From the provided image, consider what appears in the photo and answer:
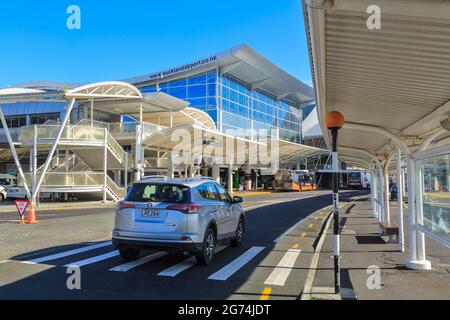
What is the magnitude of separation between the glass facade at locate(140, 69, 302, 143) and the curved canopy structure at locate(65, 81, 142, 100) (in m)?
23.8

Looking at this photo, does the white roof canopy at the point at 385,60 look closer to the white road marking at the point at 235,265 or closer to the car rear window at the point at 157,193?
the car rear window at the point at 157,193

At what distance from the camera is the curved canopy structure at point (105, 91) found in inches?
1062

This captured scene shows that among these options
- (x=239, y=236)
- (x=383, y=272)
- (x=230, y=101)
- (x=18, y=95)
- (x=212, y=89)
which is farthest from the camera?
(x=230, y=101)

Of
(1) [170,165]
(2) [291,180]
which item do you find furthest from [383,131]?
(2) [291,180]

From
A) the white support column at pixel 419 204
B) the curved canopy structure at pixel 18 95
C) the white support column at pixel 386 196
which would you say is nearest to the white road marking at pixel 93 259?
the white support column at pixel 419 204

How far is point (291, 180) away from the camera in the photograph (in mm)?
58938

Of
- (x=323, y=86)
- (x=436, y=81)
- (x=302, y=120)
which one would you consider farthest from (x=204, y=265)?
(x=302, y=120)

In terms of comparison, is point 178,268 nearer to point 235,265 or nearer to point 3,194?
point 235,265

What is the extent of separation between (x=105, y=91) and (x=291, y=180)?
34.7 meters

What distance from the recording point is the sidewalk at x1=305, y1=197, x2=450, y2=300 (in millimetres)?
6398

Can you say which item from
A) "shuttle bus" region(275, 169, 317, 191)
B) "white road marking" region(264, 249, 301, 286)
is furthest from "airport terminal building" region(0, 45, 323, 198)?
"white road marking" region(264, 249, 301, 286)

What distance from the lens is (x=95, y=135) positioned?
29.3 metres

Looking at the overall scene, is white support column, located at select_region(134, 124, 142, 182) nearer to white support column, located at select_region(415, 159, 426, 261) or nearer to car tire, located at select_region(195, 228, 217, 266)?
car tire, located at select_region(195, 228, 217, 266)

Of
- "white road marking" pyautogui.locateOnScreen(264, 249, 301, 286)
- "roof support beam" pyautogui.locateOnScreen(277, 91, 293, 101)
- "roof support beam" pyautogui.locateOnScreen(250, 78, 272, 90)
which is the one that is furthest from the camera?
"roof support beam" pyautogui.locateOnScreen(277, 91, 293, 101)
